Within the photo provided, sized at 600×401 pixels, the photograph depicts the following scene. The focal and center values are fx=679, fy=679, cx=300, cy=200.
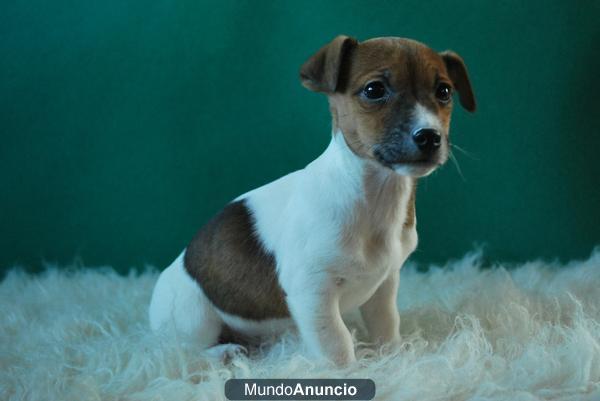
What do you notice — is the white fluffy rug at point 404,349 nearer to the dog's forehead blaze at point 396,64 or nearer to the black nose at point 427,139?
the black nose at point 427,139

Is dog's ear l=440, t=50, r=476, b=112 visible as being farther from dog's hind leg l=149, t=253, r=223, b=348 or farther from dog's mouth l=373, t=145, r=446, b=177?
dog's hind leg l=149, t=253, r=223, b=348

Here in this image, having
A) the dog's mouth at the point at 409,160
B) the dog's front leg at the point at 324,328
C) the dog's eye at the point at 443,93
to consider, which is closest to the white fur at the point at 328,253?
the dog's front leg at the point at 324,328

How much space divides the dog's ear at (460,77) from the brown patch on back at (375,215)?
11.8 inches

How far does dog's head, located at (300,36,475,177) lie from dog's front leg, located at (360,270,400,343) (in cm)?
45

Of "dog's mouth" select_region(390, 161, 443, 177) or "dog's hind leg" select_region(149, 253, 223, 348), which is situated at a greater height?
"dog's mouth" select_region(390, 161, 443, 177)

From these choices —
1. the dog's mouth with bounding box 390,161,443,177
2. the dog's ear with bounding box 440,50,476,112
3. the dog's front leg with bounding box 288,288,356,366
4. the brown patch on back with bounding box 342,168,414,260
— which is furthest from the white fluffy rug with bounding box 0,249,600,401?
the dog's ear with bounding box 440,50,476,112

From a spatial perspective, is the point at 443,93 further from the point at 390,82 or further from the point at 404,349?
the point at 404,349

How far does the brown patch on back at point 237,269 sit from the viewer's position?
1821mm

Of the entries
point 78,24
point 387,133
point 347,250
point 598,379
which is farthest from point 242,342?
point 78,24

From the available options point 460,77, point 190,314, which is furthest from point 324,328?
point 460,77

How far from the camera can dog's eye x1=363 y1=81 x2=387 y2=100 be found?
1.55 m

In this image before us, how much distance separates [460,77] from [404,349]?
729 millimetres

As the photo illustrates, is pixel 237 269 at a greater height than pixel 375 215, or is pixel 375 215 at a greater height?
pixel 375 215

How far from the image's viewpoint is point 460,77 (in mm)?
1776
